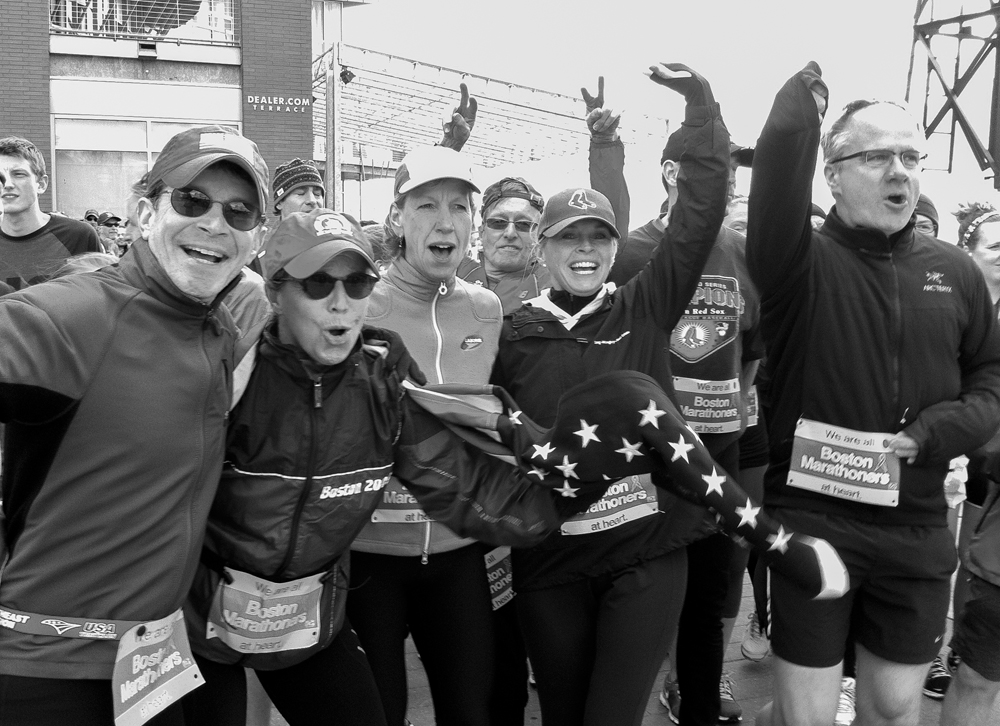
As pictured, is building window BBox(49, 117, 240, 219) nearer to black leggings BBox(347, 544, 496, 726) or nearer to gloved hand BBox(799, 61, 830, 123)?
black leggings BBox(347, 544, 496, 726)

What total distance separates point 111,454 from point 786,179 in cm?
186

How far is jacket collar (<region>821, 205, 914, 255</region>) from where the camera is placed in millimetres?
2859

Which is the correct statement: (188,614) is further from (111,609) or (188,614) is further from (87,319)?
(87,319)

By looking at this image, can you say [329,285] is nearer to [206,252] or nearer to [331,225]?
[331,225]

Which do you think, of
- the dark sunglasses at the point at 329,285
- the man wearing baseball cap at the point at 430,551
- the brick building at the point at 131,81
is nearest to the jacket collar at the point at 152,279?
the dark sunglasses at the point at 329,285

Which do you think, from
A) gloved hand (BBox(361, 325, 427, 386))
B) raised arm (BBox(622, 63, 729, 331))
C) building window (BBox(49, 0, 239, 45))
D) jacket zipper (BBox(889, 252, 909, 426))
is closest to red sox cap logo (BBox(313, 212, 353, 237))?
gloved hand (BBox(361, 325, 427, 386))

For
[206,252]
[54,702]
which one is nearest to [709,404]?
[206,252]

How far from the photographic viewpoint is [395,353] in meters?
2.72

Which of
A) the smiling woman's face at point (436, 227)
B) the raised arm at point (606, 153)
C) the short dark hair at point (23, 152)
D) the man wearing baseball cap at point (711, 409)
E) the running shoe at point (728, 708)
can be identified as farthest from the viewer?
the short dark hair at point (23, 152)

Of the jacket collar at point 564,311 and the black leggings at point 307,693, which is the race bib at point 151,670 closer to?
the black leggings at point 307,693

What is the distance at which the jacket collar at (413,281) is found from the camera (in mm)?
3316

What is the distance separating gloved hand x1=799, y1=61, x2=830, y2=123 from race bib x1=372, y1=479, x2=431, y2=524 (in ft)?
5.33

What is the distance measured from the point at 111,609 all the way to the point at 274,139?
55.3 ft

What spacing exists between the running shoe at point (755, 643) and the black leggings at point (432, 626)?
2.20 metres
